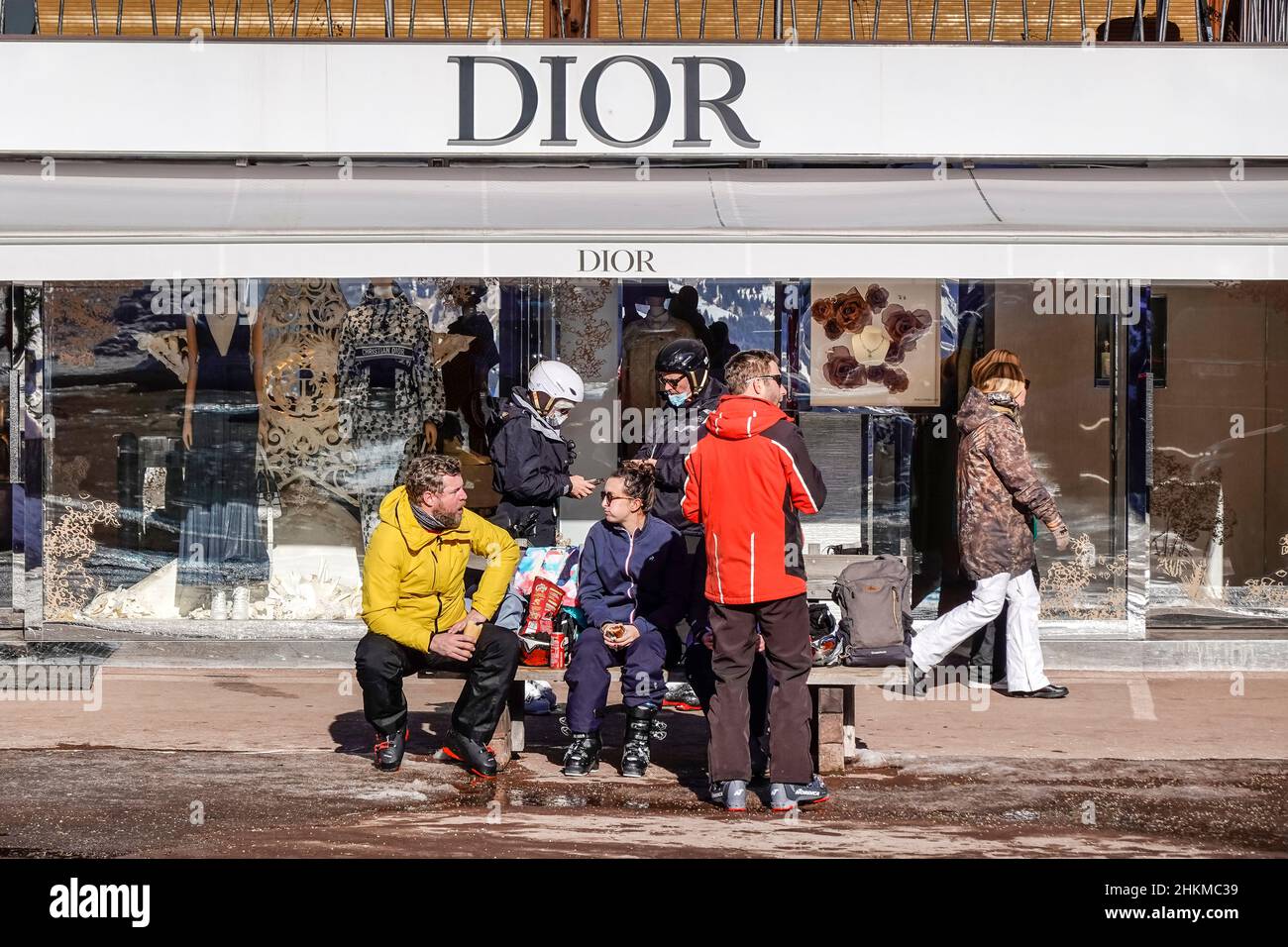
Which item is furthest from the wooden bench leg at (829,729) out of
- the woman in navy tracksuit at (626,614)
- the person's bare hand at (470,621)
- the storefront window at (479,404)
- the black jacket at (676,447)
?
the storefront window at (479,404)

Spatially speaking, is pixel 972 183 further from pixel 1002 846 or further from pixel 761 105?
pixel 1002 846

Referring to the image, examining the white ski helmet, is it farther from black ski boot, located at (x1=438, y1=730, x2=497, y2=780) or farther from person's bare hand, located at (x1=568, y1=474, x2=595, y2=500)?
black ski boot, located at (x1=438, y1=730, x2=497, y2=780)

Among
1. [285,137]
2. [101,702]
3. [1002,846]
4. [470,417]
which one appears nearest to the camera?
[1002,846]

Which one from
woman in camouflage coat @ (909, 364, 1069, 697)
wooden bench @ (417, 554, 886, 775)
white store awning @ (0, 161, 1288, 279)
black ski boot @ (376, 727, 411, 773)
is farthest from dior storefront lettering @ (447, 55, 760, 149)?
black ski boot @ (376, 727, 411, 773)

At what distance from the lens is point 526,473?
8.35 m

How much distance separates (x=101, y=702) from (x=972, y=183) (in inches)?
219

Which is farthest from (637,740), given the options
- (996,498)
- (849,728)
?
(996,498)

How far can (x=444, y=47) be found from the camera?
392 inches

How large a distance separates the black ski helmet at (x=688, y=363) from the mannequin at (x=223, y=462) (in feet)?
11.7

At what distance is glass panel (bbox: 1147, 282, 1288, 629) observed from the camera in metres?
10.8

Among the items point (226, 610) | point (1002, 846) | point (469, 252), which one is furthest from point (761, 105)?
point (1002, 846)

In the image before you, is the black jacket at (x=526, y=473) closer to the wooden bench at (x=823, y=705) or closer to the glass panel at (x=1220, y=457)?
the wooden bench at (x=823, y=705)

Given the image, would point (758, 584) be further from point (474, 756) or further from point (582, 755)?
point (474, 756)

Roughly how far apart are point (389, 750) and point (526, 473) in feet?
5.37
